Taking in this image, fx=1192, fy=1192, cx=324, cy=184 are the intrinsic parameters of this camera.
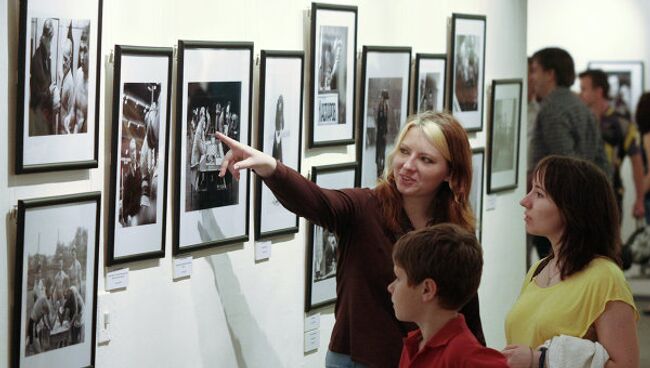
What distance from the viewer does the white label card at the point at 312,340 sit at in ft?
21.5

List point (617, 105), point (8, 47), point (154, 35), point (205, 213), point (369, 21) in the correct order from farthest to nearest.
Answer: point (617, 105)
point (369, 21)
point (205, 213)
point (154, 35)
point (8, 47)

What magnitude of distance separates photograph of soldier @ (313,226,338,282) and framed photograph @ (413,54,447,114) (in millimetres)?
1333

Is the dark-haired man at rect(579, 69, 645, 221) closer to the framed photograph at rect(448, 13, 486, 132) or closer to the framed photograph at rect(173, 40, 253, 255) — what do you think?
the framed photograph at rect(448, 13, 486, 132)

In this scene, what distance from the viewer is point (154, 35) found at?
5.16m

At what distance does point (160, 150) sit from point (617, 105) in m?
12.7

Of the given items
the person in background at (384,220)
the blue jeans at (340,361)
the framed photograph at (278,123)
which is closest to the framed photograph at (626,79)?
the framed photograph at (278,123)

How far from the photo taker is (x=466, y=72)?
834cm

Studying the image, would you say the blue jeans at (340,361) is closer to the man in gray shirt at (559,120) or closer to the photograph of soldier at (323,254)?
the photograph of soldier at (323,254)

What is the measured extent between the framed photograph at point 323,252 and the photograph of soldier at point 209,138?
0.83 m

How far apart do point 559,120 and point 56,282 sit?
21.4ft

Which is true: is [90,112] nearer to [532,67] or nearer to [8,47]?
[8,47]

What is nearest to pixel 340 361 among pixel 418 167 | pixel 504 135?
pixel 418 167

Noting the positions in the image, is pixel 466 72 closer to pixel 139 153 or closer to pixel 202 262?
pixel 202 262

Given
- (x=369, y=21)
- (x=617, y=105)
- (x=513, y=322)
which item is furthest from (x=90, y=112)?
(x=617, y=105)
